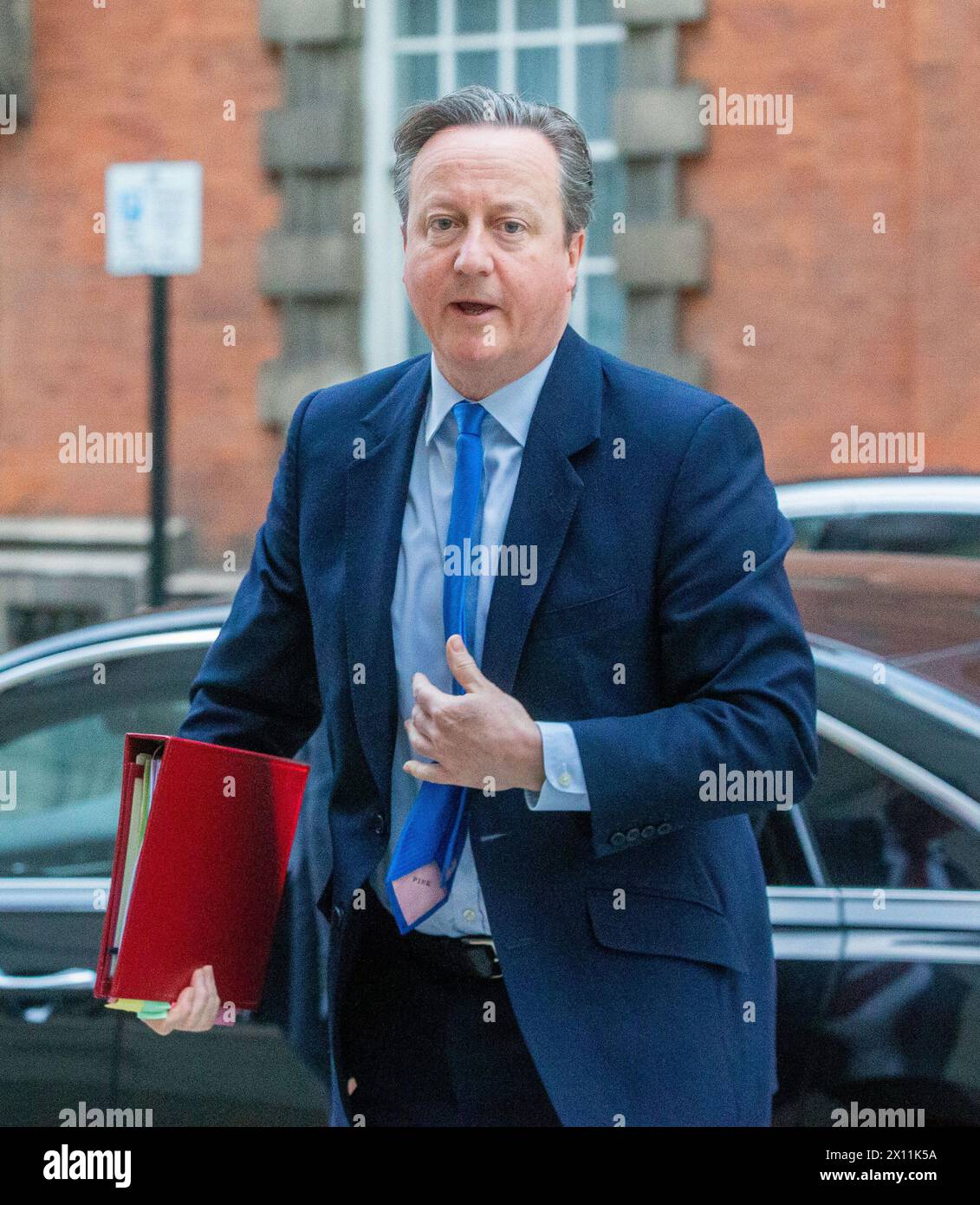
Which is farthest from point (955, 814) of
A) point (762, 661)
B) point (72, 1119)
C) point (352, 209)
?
point (352, 209)

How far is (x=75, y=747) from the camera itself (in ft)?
10.6

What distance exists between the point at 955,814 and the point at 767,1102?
729mm

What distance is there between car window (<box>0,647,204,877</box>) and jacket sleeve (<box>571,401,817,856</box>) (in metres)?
1.42

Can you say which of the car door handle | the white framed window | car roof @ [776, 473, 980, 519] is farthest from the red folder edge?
the white framed window

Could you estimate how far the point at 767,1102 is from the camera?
6.98 feet

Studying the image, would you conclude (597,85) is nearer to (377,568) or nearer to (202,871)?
(377,568)

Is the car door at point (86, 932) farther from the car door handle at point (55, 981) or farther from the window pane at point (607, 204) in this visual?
the window pane at point (607, 204)

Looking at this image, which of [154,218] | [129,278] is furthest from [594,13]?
[154,218]

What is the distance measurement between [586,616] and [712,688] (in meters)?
0.18

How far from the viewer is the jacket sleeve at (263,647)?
7.23 feet

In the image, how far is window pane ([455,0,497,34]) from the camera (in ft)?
29.5

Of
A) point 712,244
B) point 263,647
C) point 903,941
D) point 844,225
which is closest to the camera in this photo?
point 263,647

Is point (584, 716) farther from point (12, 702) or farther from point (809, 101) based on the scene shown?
point (809, 101)

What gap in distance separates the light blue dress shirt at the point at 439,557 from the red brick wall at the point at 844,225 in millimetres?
6339
